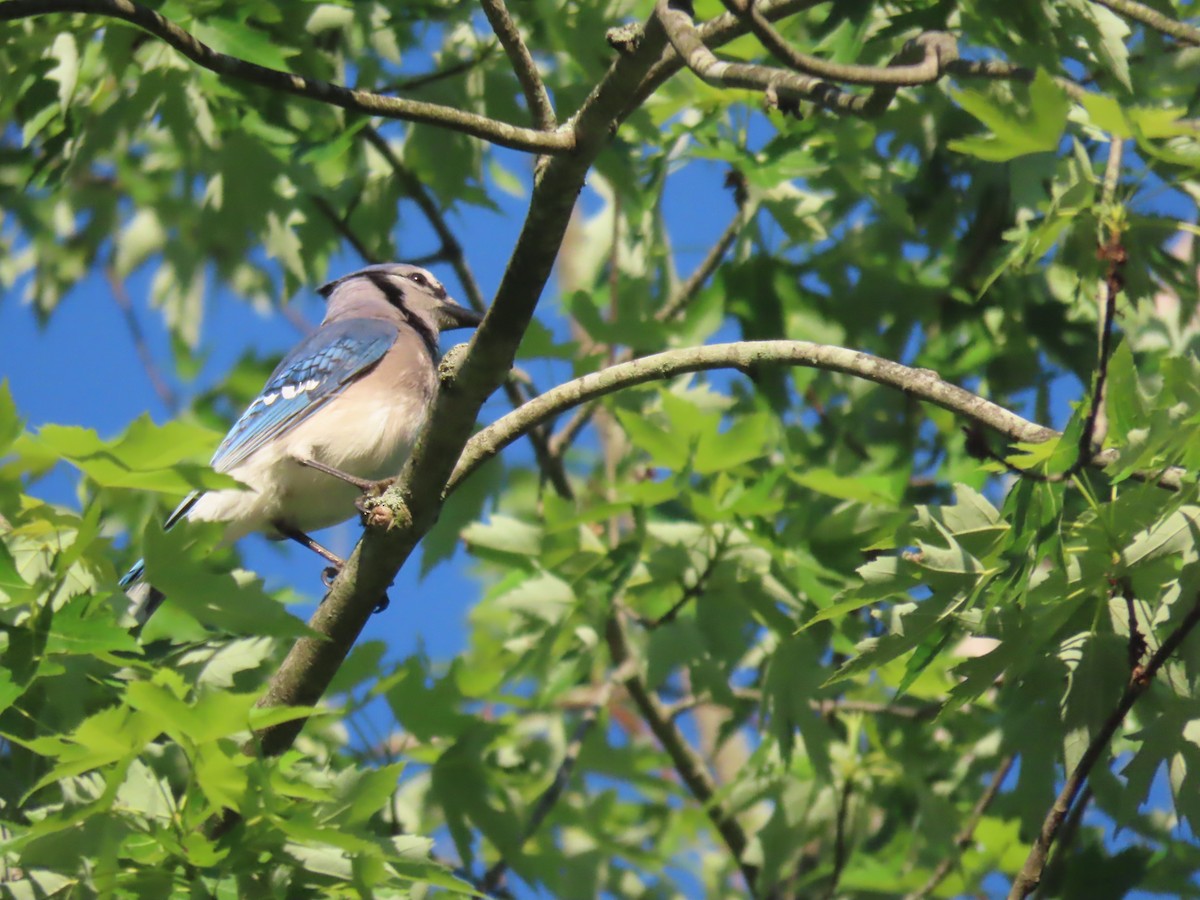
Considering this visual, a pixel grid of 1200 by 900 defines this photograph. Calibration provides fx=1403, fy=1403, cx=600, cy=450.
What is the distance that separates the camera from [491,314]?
8.61 ft

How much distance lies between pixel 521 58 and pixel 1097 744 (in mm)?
1698

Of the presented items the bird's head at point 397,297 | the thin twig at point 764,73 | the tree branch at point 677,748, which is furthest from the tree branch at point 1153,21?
the bird's head at point 397,297

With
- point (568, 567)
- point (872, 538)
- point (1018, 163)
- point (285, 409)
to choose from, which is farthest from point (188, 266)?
point (1018, 163)

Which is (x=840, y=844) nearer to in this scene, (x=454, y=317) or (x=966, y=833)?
(x=966, y=833)

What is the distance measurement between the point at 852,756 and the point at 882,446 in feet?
3.65

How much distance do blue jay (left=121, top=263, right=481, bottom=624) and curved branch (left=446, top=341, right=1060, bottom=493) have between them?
142 cm

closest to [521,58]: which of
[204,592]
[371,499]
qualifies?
[371,499]

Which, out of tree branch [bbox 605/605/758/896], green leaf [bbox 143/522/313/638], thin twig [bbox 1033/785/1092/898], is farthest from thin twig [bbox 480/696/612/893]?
green leaf [bbox 143/522/313/638]

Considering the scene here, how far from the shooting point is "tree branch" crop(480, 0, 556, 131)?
2.71 metres

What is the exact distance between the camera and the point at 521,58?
2.78 meters

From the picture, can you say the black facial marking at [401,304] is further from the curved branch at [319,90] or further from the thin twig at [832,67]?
the thin twig at [832,67]

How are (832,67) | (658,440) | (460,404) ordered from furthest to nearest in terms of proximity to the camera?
(658,440) < (460,404) < (832,67)

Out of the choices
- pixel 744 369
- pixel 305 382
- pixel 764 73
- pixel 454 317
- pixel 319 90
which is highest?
pixel 454 317

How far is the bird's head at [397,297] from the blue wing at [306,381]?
11.3 inches
